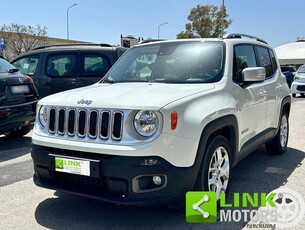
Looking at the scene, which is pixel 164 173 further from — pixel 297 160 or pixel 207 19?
pixel 207 19

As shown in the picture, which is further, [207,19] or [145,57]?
[207,19]

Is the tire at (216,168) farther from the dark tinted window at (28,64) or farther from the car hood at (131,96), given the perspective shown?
the dark tinted window at (28,64)

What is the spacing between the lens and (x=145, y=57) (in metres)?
4.51

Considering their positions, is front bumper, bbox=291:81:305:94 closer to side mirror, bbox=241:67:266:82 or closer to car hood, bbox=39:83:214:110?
side mirror, bbox=241:67:266:82

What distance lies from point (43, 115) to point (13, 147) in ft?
10.7

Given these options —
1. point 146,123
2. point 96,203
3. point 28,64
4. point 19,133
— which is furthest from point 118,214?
point 28,64

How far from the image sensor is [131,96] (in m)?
3.23

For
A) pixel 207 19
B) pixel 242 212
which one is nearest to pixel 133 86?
pixel 242 212

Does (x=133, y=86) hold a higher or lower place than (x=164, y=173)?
higher

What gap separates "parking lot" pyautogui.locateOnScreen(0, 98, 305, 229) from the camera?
3312 millimetres

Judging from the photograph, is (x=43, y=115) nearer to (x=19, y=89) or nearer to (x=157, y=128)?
(x=157, y=128)

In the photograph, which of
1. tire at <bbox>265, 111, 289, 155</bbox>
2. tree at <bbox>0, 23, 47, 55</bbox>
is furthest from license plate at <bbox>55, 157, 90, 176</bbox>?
tree at <bbox>0, 23, 47, 55</bbox>

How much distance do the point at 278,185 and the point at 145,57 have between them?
231 cm

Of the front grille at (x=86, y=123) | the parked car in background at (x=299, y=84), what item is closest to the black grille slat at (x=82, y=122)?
the front grille at (x=86, y=123)
